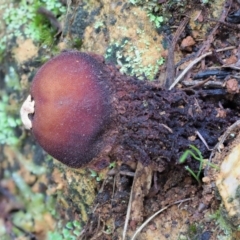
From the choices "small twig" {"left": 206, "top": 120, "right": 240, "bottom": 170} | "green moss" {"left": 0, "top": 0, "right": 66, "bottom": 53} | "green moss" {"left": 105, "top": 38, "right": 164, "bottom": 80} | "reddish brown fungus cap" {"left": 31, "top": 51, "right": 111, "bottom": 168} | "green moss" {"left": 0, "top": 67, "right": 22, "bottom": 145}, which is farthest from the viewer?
"green moss" {"left": 0, "top": 67, "right": 22, "bottom": 145}

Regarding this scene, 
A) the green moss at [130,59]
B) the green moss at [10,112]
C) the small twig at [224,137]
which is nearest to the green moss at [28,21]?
the green moss at [10,112]

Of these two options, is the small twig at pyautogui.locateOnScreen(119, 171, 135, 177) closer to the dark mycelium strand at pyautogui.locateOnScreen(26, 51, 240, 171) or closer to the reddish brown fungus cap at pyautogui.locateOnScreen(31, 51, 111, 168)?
the dark mycelium strand at pyautogui.locateOnScreen(26, 51, 240, 171)

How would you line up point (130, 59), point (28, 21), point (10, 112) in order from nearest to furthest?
point (130, 59) < point (28, 21) < point (10, 112)

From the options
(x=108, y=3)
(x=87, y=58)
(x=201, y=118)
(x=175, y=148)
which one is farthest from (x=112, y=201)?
(x=108, y=3)

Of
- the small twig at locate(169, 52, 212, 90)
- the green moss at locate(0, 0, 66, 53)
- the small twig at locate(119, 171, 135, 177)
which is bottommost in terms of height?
the small twig at locate(119, 171, 135, 177)

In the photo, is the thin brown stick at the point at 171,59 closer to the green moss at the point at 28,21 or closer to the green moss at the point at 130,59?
the green moss at the point at 130,59

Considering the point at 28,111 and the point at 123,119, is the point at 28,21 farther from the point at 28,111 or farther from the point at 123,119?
the point at 123,119

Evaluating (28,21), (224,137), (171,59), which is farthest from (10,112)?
(224,137)

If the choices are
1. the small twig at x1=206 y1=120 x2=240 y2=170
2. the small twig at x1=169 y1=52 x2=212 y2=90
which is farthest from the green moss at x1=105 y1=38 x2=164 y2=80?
the small twig at x1=206 y1=120 x2=240 y2=170
